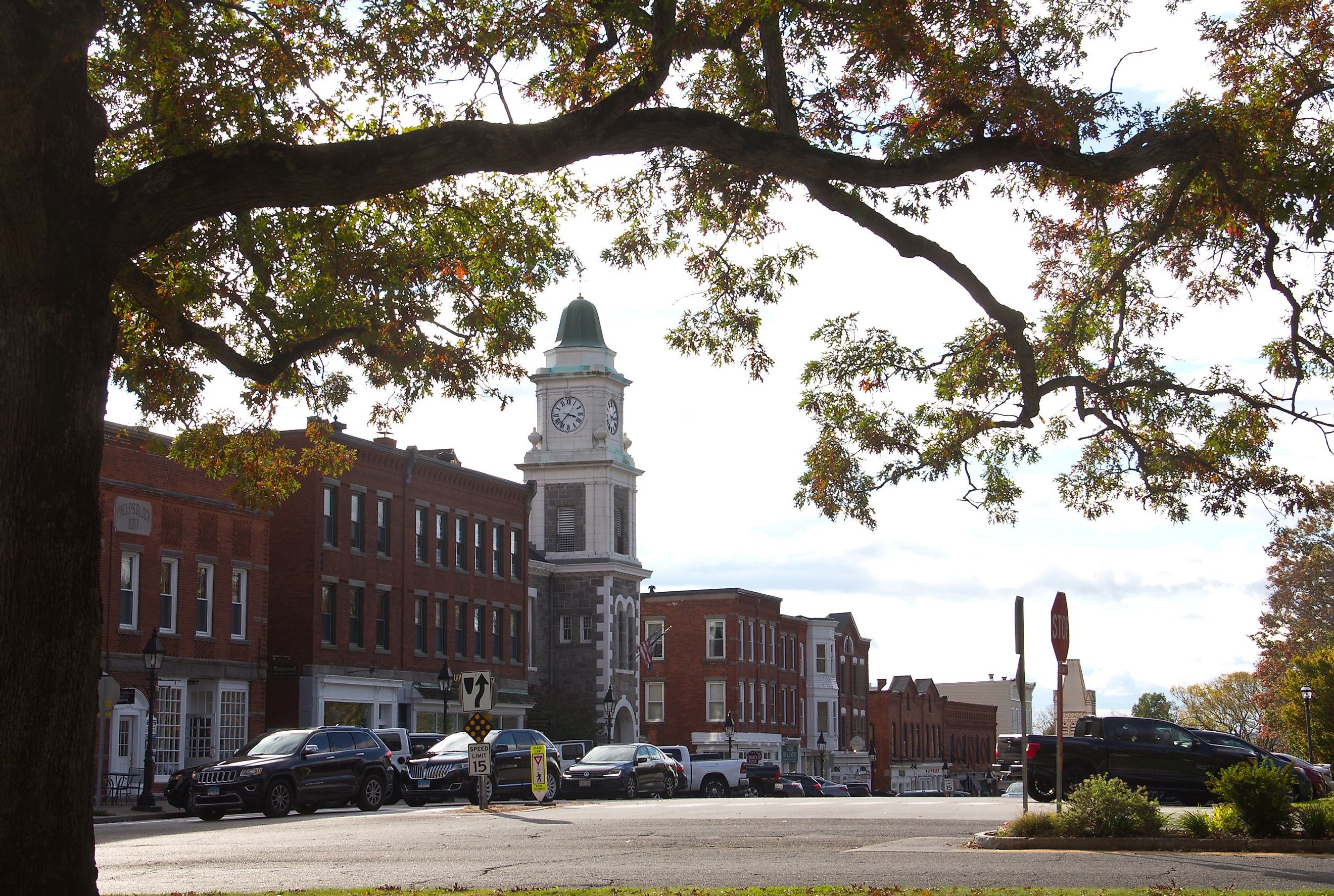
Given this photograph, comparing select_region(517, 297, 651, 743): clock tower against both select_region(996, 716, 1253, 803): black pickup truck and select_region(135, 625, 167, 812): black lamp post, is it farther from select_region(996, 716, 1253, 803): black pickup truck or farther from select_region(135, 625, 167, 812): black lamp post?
select_region(996, 716, 1253, 803): black pickup truck

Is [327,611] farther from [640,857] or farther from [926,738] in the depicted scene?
[926,738]

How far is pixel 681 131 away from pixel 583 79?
403cm

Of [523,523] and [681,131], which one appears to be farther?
[523,523]

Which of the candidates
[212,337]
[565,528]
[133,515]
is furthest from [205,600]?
[565,528]

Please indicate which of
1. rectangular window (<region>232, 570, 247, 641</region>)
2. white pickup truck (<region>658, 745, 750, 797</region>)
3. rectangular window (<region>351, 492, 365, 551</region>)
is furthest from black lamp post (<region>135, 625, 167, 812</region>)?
rectangular window (<region>351, 492, 365, 551</region>)

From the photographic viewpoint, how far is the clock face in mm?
74812

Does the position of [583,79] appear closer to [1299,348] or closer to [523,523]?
[1299,348]

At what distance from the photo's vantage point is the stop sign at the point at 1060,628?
1681 centimetres

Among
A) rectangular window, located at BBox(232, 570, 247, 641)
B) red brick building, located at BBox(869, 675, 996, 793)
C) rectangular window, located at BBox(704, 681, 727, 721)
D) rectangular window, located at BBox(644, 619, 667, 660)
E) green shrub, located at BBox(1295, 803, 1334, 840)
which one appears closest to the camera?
green shrub, located at BBox(1295, 803, 1334, 840)

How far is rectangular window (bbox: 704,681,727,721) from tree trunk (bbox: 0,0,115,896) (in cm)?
6973

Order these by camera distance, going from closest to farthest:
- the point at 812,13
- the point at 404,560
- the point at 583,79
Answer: the point at 812,13
the point at 583,79
the point at 404,560

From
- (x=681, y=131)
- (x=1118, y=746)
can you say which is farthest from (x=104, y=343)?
(x=1118, y=746)

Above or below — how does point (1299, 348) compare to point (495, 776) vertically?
above

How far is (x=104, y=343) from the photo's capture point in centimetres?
955
